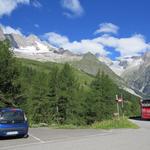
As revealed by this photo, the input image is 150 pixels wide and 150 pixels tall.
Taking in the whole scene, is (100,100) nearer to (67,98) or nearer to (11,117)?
(67,98)

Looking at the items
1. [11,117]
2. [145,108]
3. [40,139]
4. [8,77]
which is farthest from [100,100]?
[40,139]

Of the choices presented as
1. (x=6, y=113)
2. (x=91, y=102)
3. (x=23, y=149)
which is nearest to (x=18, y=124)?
(x=6, y=113)

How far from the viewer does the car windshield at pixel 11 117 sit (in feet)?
70.6

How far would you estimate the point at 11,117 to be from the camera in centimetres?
2170

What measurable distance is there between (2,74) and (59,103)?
87.5 ft

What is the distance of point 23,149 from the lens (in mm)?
16156

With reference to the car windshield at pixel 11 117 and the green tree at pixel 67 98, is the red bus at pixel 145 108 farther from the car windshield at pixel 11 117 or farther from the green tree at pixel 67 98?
the car windshield at pixel 11 117

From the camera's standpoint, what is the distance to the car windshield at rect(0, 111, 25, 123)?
70.6 ft

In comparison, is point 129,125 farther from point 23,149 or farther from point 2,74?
point 2,74

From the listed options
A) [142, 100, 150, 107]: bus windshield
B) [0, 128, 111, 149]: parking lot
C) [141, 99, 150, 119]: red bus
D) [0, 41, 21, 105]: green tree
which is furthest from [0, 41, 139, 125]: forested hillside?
[0, 128, 111, 149]: parking lot

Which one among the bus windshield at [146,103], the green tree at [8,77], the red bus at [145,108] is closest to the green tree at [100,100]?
the red bus at [145,108]

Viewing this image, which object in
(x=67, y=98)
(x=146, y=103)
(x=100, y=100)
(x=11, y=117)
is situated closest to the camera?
(x=11, y=117)

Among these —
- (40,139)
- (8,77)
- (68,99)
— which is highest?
(68,99)

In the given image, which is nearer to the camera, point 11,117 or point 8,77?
Result: point 11,117
